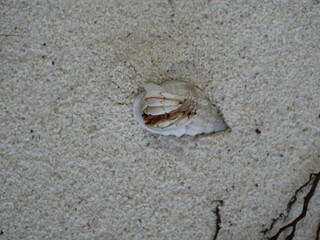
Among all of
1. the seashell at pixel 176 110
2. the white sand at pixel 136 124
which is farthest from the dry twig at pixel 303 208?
the seashell at pixel 176 110

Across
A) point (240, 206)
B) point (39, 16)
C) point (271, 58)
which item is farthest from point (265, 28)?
point (39, 16)

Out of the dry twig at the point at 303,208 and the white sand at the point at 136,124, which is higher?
the white sand at the point at 136,124

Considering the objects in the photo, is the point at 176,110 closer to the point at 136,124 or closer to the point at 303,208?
the point at 136,124

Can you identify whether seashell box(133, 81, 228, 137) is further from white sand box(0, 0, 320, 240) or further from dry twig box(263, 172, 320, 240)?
dry twig box(263, 172, 320, 240)

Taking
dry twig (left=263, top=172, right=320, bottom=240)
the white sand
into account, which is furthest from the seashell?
dry twig (left=263, top=172, right=320, bottom=240)

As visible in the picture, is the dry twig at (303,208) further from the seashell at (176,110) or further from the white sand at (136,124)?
Answer: the seashell at (176,110)

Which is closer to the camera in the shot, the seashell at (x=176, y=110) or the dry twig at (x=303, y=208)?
the seashell at (x=176, y=110)

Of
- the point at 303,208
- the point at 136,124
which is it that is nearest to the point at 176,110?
the point at 136,124
